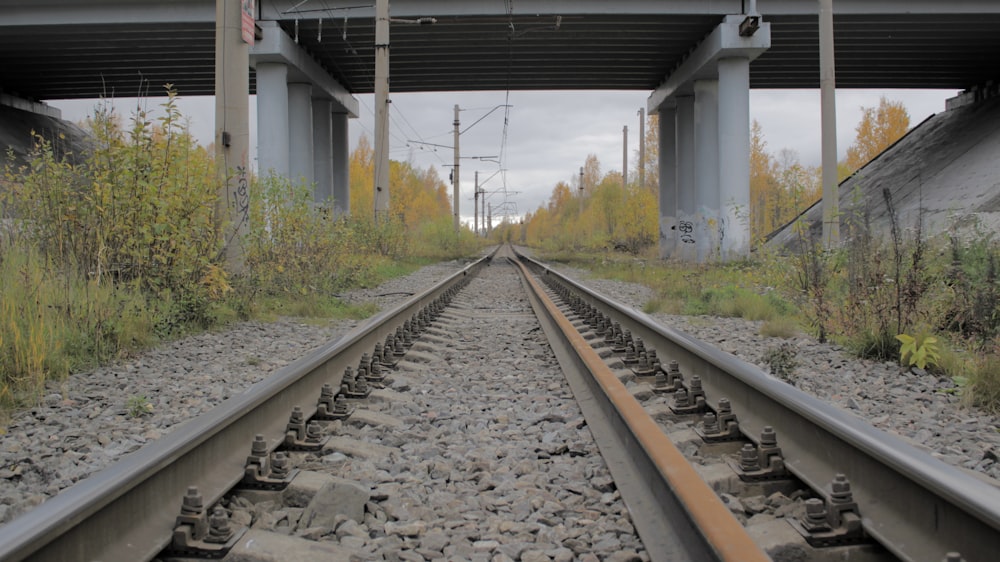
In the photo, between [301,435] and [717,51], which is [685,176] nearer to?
[717,51]

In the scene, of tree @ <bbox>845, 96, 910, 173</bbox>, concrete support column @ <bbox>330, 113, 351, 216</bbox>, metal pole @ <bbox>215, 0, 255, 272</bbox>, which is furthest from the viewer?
tree @ <bbox>845, 96, 910, 173</bbox>

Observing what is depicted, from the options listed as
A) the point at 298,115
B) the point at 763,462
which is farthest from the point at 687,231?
the point at 763,462

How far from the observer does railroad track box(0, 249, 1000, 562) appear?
1.77 metres

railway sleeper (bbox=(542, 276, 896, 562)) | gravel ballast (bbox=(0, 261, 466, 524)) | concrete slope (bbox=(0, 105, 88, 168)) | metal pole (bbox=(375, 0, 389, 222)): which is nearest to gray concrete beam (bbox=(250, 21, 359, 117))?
metal pole (bbox=(375, 0, 389, 222))

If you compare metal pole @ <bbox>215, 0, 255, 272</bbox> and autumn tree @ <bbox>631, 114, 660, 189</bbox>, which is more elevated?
autumn tree @ <bbox>631, 114, 660, 189</bbox>

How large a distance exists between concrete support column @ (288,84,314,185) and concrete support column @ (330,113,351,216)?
530 centimetres

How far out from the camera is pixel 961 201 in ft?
71.2

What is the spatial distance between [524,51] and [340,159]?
38.2 feet

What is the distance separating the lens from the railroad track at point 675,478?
1773mm

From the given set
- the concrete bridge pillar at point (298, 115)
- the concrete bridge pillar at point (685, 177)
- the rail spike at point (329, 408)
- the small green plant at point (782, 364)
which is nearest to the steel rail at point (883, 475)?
the small green plant at point (782, 364)

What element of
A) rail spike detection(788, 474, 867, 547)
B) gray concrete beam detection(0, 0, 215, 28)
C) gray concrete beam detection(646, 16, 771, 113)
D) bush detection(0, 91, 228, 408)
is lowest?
rail spike detection(788, 474, 867, 547)

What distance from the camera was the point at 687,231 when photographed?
27.2 metres

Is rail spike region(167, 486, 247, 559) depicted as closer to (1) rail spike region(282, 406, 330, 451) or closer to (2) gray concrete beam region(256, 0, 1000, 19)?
(1) rail spike region(282, 406, 330, 451)

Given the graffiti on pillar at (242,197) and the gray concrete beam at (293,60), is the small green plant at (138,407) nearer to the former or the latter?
the graffiti on pillar at (242,197)
